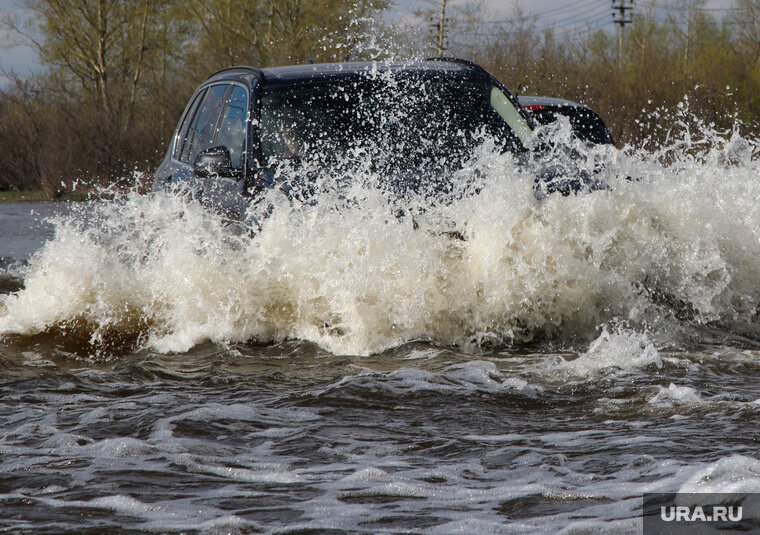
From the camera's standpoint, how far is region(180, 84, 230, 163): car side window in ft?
22.4

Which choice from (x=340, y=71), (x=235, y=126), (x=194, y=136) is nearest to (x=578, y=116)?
(x=340, y=71)

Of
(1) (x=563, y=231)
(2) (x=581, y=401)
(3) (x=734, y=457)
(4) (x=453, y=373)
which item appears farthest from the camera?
(1) (x=563, y=231)

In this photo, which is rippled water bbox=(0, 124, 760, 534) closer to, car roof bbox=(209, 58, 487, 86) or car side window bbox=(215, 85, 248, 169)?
car side window bbox=(215, 85, 248, 169)

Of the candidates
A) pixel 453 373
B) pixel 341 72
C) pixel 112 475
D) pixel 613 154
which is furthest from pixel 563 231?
pixel 112 475

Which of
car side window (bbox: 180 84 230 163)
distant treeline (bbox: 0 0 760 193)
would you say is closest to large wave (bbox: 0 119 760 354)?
car side window (bbox: 180 84 230 163)

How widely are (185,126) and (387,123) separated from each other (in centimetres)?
238

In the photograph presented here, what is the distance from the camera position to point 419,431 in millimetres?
3732

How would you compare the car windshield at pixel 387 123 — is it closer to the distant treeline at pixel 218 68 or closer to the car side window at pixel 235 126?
the car side window at pixel 235 126

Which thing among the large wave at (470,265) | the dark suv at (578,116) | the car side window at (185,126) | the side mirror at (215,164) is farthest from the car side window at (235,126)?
the dark suv at (578,116)

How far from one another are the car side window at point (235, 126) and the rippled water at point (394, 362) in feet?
1.60

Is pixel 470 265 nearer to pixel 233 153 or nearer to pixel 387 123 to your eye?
pixel 387 123

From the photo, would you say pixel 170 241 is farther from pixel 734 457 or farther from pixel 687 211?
pixel 734 457

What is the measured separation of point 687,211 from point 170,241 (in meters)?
3.46

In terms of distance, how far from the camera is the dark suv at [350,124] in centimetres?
571
